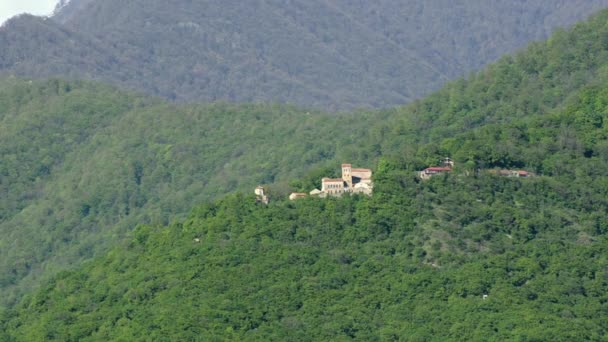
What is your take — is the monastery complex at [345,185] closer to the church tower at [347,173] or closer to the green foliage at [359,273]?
the church tower at [347,173]

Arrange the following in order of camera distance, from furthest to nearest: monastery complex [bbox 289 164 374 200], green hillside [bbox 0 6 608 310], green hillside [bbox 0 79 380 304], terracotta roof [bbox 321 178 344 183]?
1. green hillside [bbox 0 79 380 304]
2. green hillside [bbox 0 6 608 310]
3. terracotta roof [bbox 321 178 344 183]
4. monastery complex [bbox 289 164 374 200]

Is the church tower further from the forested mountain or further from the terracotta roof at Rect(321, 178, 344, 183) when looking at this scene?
the forested mountain

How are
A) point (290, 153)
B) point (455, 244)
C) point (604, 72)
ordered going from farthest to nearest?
1. point (290, 153)
2. point (604, 72)
3. point (455, 244)

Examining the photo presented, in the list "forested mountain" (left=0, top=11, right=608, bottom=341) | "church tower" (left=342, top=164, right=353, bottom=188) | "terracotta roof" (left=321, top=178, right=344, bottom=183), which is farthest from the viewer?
"church tower" (left=342, top=164, right=353, bottom=188)

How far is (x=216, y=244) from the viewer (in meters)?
111

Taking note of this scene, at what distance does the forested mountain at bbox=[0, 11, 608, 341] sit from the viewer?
102875 millimetres

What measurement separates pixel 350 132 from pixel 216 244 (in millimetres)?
46767

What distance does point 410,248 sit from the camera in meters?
109

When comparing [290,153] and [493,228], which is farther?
[290,153]

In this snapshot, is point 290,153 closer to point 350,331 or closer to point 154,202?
point 154,202

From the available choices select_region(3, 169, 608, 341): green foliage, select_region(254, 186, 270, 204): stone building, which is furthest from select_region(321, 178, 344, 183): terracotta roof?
select_region(254, 186, 270, 204): stone building

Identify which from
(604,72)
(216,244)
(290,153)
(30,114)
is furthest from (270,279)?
(30,114)

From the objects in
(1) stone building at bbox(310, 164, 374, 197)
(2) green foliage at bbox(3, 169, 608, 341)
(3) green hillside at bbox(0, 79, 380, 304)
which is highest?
(1) stone building at bbox(310, 164, 374, 197)

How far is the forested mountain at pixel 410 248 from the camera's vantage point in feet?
338
